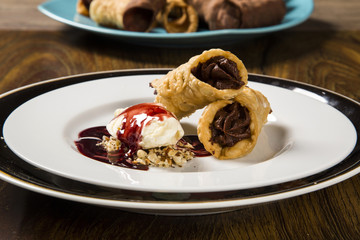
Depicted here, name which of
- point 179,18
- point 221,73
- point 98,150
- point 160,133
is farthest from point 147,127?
point 179,18

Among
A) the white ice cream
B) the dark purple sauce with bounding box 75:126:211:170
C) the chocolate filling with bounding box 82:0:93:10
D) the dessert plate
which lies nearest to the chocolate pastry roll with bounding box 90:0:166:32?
the chocolate filling with bounding box 82:0:93:10

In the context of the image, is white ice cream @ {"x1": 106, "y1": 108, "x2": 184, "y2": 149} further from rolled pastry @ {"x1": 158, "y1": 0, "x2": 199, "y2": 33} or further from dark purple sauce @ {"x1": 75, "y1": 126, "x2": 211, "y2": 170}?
rolled pastry @ {"x1": 158, "y1": 0, "x2": 199, "y2": 33}

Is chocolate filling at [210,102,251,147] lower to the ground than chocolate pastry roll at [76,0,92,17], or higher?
higher

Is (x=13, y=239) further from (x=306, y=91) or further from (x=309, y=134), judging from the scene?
(x=306, y=91)

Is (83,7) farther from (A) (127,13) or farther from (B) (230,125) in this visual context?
(B) (230,125)

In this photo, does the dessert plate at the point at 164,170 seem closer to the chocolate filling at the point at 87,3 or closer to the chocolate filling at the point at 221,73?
the chocolate filling at the point at 221,73

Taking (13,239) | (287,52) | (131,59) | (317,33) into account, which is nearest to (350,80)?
(287,52)

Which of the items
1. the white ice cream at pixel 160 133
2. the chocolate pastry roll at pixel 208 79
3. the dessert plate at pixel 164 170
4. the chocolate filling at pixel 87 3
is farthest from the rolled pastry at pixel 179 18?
the white ice cream at pixel 160 133
